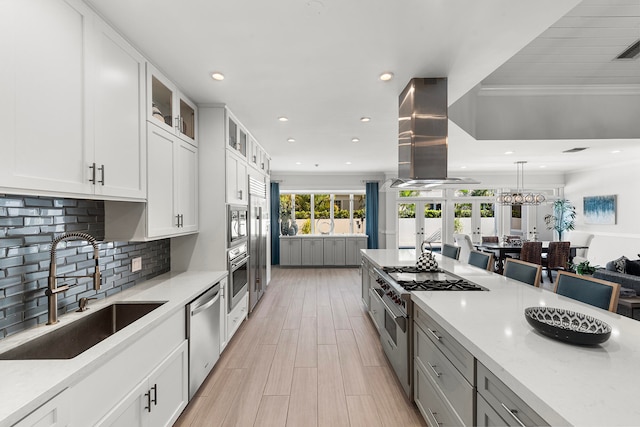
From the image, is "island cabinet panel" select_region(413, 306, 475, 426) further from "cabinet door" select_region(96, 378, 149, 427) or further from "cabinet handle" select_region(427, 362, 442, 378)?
"cabinet door" select_region(96, 378, 149, 427)

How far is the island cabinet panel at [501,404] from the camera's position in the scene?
98cm

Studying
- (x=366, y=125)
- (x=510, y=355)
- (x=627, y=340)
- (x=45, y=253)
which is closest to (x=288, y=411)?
(x=510, y=355)

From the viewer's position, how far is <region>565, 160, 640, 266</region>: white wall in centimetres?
618

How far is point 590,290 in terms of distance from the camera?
1.91m

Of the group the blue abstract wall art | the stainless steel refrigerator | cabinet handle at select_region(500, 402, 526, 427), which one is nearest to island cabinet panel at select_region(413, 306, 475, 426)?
cabinet handle at select_region(500, 402, 526, 427)

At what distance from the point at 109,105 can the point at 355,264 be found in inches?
267

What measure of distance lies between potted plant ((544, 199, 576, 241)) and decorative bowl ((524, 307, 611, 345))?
8061 mm

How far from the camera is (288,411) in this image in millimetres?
2178

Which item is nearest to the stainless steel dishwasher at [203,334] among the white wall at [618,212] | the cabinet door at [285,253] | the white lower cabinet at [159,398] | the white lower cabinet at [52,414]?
the white lower cabinet at [159,398]

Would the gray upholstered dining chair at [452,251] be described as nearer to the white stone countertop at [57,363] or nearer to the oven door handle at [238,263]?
the oven door handle at [238,263]

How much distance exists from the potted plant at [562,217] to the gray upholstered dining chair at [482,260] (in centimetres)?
601

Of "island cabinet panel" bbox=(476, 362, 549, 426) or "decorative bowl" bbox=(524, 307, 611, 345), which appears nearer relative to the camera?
"island cabinet panel" bbox=(476, 362, 549, 426)

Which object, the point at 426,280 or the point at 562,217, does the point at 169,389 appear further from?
the point at 562,217

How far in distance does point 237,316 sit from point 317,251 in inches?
177
